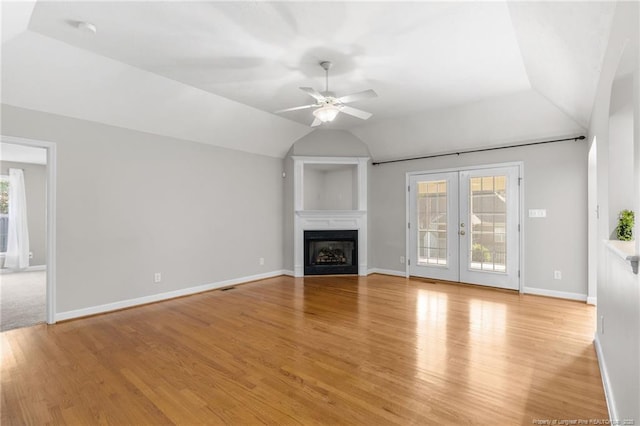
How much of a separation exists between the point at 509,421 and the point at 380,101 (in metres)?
4.06

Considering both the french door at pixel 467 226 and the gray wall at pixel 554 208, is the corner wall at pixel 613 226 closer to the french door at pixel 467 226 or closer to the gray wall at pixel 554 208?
the gray wall at pixel 554 208

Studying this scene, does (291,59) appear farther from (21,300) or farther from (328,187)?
(21,300)

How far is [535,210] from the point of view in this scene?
4879 millimetres

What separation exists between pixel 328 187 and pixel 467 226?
3332mm

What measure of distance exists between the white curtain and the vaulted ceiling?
Answer: 5416 mm

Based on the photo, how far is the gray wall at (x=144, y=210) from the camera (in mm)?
3844

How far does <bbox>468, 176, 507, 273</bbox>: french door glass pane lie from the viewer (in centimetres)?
521

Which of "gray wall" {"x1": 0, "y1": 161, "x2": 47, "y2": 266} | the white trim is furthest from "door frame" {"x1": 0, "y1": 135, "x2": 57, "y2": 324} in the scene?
the white trim

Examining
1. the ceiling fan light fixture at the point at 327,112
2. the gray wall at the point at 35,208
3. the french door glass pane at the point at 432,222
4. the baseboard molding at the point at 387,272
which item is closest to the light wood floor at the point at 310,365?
the french door glass pane at the point at 432,222

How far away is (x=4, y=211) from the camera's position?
7531 mm

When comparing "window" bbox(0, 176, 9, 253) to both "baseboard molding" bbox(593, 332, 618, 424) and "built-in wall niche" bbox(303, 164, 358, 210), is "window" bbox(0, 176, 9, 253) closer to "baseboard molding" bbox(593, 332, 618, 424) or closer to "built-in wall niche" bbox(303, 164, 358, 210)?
"built-in wall niche" bbox(303, 164, 358, 210)

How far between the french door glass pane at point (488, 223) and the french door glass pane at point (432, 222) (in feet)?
1.60

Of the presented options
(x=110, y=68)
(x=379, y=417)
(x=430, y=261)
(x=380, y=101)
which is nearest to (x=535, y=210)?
(x=430, y=261)

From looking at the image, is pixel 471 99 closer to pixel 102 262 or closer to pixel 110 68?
pixel 110 68
